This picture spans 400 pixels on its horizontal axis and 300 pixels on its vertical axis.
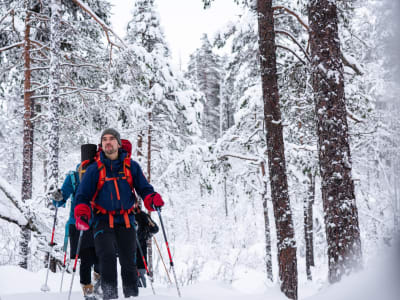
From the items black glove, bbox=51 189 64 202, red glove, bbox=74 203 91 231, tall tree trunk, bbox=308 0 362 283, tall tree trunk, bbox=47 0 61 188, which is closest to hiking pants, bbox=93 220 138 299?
red glove, bbox=74 203 91 231

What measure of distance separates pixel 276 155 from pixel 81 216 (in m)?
4.22

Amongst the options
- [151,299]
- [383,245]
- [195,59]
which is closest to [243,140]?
[151,299]

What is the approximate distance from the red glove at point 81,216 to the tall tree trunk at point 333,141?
288cm

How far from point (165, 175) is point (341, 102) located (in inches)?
437

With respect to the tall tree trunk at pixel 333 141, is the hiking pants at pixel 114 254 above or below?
below

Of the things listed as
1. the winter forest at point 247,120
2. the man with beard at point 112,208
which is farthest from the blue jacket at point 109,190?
the winter forest at point 247,120

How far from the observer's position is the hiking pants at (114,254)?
3.45 meters

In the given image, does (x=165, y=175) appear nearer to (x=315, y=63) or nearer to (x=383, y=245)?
(x=315, y=63)

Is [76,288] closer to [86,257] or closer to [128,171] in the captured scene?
[86,257]

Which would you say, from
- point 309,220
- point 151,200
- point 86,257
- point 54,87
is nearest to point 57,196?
point 86,257

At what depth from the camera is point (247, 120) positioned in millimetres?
14344

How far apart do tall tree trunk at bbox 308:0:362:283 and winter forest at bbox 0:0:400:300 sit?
2cm

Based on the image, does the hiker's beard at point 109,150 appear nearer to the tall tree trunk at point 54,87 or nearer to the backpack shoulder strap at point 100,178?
the backpack shoulder strap at point 100,178

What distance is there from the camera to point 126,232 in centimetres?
365
